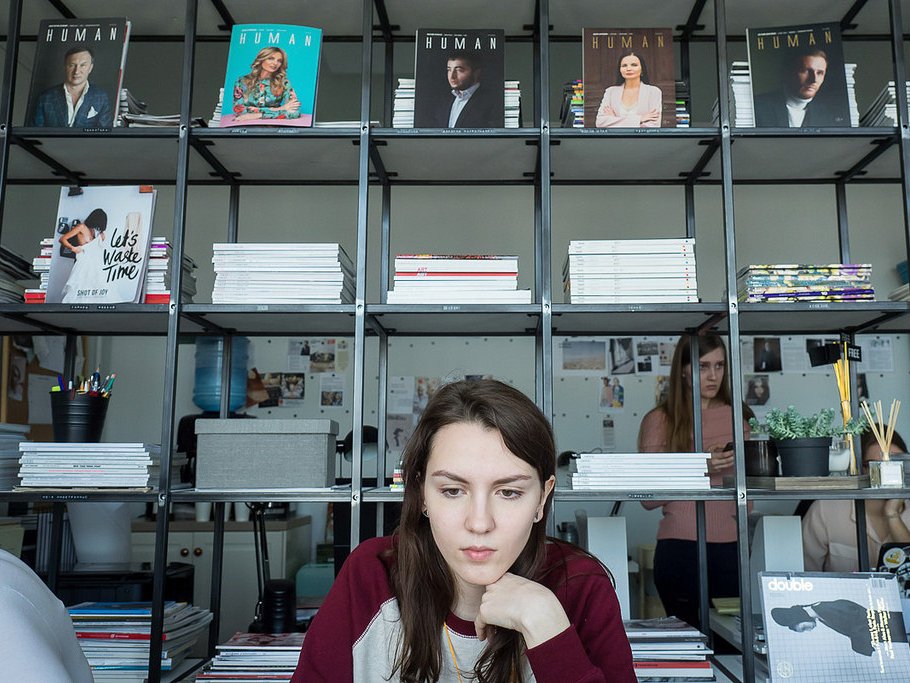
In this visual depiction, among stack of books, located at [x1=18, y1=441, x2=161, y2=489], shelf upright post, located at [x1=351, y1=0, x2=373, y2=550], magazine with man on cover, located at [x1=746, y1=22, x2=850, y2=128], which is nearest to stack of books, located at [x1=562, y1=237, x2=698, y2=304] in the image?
magazine with man on cover, located at [x1=746, y1=22, x2=850, y2=128]

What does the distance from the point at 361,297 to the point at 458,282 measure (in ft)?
0.94

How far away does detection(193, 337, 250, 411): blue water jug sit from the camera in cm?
491

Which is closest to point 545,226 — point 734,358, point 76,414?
point 734,358

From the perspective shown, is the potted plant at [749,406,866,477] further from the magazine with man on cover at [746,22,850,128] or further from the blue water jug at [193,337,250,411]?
the blue water jug at [193,337,250,411]

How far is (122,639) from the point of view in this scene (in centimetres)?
224

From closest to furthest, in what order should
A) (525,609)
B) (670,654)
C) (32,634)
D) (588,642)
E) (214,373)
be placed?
1. (32,634)
2. (525,609)
3. (588,642)
4. (670,654)
5. (214,373)

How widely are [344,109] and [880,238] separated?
3482mm

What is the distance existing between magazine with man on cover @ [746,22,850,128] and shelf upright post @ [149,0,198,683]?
5.54ft

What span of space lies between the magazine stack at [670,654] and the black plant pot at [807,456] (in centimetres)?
53

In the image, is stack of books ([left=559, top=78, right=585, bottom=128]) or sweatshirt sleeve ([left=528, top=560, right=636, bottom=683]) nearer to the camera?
sweatshirt sleeve ([left=528, top=560, right=636, bottom=683])

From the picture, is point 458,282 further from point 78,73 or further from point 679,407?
point 78,73

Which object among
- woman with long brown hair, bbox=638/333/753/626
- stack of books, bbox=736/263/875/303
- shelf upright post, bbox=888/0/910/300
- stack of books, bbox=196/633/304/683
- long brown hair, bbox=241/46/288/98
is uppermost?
long brown hair, bbox=241/46/288/98

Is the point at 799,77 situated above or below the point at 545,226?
above

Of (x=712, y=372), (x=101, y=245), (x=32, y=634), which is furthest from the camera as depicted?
(x=712, y=372)
